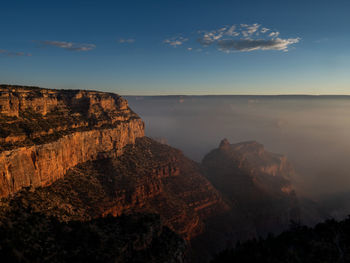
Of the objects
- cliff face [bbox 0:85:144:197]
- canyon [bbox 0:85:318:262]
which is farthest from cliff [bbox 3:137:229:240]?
cliff face [bbox 0:85:144:197]

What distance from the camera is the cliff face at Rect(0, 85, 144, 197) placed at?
4284cm

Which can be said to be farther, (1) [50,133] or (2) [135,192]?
(2) [135,192]

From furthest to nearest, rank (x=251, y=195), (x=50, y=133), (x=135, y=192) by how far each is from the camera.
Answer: (x=251, y=195)
(x=135, y=192)
(x=50, y=133)

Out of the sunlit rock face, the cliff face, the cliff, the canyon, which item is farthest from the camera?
the sunlit rock face

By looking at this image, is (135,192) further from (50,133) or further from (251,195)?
(251,195)

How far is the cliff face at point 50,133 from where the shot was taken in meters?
42.8

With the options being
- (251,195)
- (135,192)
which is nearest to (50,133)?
(135,192)

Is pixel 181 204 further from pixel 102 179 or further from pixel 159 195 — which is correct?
pixel 102 179

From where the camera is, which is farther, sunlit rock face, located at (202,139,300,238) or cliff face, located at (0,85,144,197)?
sunlit rock face, located at (202,139,300,238)

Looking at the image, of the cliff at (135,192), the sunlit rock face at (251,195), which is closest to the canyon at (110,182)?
the cliff at (135,192)

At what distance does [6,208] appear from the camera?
118 feet

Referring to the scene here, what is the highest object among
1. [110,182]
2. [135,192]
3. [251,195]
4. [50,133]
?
[50,133]

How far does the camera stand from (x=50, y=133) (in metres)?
56.1

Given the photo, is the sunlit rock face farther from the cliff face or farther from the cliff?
the cliff face
